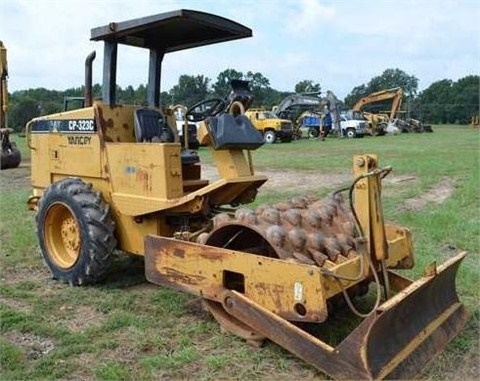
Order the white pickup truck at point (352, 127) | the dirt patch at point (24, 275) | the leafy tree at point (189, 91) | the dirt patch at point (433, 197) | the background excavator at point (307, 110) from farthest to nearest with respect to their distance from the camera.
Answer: the white pickup truck at point (352, 127), the background excavator at point (307, 110), the dirt patch at point (433, 197), the leafy tree at point (189, 91), the dirt patch at point (24, 275)

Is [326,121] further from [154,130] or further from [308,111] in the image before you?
[154,130]

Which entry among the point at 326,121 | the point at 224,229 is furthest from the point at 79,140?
the point at 326,121

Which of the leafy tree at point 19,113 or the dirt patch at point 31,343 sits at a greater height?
the leafy tree at point 19,113

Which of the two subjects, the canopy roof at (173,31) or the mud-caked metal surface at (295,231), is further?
the canopy roof at (173,31)

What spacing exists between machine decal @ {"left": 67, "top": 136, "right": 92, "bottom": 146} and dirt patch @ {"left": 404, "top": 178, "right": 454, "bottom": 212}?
5.37 metres

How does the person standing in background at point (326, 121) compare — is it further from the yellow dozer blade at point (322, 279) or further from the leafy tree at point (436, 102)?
the leafy tree at point (436, 102)

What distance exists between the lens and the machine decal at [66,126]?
17.3 ft

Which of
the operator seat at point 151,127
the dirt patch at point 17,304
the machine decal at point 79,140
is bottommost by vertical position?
the dirt patch at point 17,304

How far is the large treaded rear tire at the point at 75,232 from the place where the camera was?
4.98 m

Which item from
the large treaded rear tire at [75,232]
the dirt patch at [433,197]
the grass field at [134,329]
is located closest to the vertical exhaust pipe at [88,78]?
the large treaded rear tire at [75,232]

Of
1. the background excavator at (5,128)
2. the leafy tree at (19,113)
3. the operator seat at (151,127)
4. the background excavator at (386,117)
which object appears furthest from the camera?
the leafy tree at (19,113)

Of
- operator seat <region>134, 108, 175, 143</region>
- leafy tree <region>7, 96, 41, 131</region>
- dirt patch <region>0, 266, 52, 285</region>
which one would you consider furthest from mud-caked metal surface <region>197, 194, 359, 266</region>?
leafy tree <region>7, 96, 41, 131</region>

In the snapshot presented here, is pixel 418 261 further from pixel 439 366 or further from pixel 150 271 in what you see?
pixel 150 271

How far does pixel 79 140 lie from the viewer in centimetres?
540
